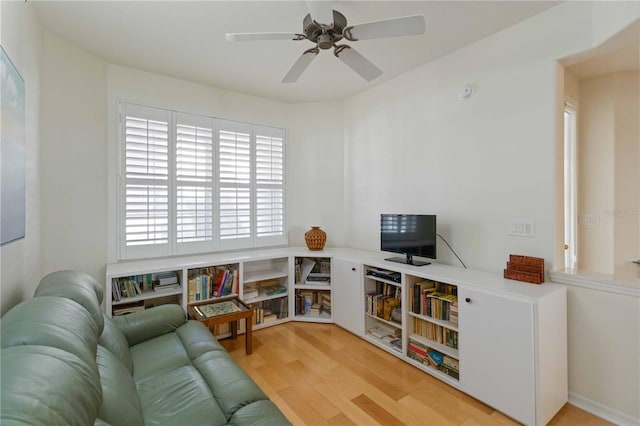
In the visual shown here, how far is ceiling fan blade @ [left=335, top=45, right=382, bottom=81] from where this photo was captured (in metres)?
1.99

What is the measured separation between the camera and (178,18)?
2197 millimetres

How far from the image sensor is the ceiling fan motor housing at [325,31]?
71.7 inches

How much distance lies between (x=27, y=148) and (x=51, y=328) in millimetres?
1435

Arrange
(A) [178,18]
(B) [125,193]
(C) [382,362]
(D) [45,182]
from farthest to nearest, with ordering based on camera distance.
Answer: (B) [125,193] < (C) [382,362] < (D) [45,182] < (A) [178,18]

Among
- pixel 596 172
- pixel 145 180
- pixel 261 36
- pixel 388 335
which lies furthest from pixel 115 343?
pixel 596 172

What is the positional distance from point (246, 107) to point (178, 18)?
59.6 inches

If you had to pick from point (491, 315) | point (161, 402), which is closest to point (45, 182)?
point (161, 402)

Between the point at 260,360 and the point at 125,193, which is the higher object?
the point at 125,193

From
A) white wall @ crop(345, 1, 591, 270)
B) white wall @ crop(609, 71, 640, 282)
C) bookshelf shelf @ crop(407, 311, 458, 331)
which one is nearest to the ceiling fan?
white wall @ crop(345, 1, 591, 270)

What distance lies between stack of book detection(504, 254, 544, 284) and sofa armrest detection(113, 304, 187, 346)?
258 cm

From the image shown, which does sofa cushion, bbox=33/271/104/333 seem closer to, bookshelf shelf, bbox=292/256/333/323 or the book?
the book

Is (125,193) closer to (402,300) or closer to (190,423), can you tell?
(190,423)

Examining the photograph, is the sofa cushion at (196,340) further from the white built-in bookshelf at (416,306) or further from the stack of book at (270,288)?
the stack of book at (270,288)

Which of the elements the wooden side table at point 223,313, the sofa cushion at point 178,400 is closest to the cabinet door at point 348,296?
the wooden side table at point 223,313
